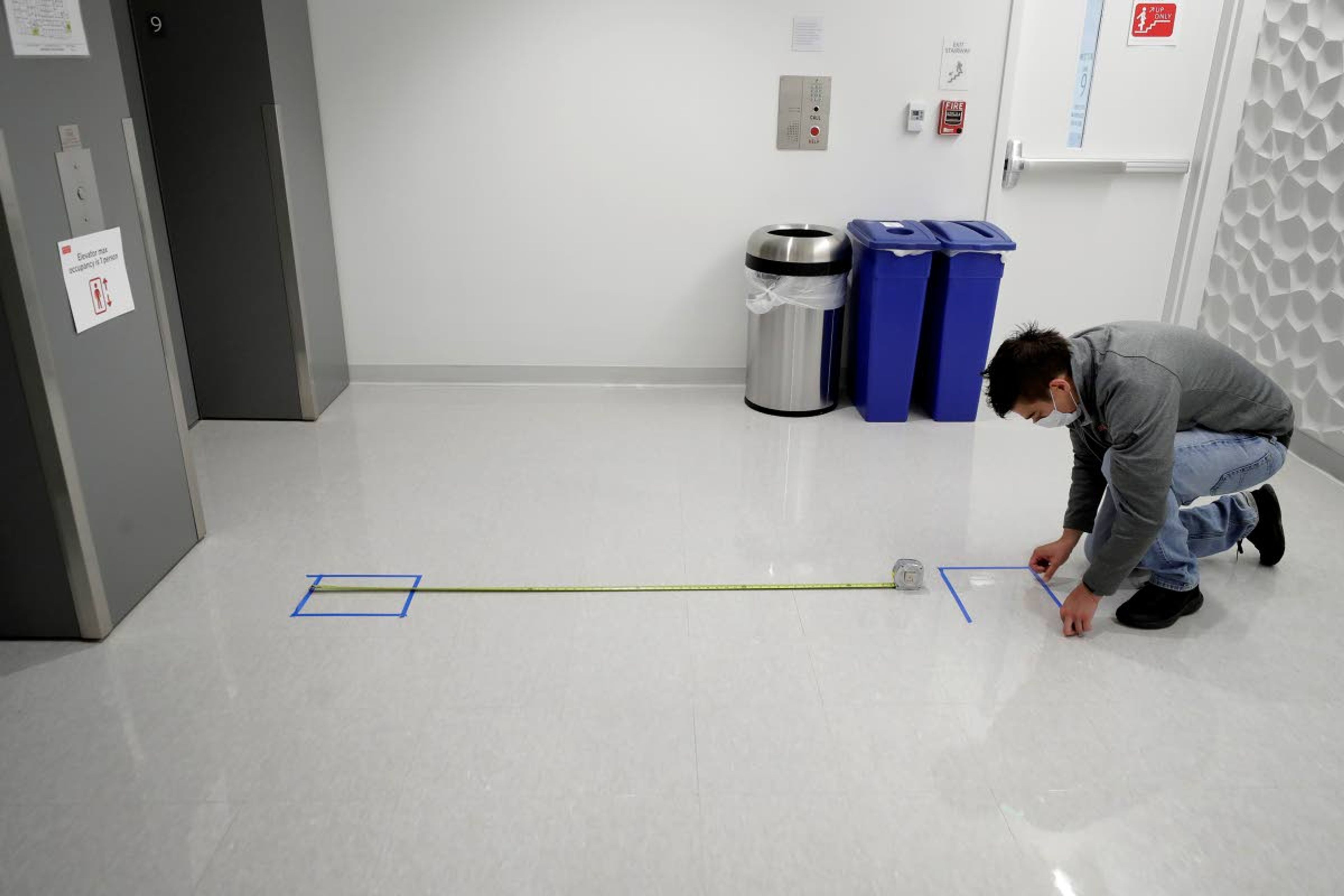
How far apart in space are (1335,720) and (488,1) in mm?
3956

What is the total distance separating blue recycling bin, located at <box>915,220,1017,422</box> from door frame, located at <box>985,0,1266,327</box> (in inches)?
19.4

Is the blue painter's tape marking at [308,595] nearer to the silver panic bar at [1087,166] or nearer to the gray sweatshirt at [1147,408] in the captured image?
the gray sweatshirt at [1147,408]

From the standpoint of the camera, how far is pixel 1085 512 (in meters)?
2.87

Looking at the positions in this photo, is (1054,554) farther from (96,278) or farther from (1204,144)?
(96,278)

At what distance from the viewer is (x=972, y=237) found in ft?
13.1

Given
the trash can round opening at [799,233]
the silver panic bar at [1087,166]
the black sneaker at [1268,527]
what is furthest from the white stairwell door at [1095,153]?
the black sneaker at [1268,527]

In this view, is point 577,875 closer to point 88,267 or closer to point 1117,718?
point 1117,718

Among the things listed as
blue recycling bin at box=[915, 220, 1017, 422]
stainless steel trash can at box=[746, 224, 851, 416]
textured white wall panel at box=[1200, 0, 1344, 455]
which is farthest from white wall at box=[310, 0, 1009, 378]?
textured white wall panel at box=[1200, 0, 1344, 455]

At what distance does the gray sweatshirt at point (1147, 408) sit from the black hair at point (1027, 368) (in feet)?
0.16

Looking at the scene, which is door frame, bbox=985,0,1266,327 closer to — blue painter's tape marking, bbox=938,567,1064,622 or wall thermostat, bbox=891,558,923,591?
blue painter's tape marking, bbox=938,567,1064,622

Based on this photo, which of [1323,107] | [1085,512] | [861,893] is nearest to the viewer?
[861,893]

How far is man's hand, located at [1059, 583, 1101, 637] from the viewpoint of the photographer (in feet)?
8.50

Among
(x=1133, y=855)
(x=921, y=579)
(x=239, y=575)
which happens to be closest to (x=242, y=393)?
(x=239, y=575)

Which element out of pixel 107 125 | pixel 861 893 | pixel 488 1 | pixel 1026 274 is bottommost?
pixel 861 893
